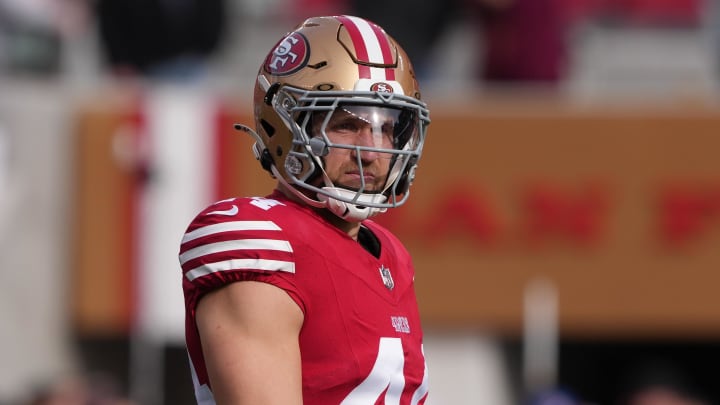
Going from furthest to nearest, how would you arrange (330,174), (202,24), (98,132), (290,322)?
(202,24) → (98,132) → (330,174) → (290,322)

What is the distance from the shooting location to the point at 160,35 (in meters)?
8.71

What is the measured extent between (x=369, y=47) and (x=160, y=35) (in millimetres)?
5710

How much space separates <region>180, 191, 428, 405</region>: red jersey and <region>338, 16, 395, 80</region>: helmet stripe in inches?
11.5

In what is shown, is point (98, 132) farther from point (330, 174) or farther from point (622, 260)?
point (330, 174)

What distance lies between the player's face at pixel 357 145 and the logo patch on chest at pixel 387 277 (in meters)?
0.17

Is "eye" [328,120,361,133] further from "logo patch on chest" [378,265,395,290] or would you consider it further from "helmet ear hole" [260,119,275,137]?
"logo patch on chest" [378,265,395,290]

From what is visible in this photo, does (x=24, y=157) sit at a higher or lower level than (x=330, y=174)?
lower

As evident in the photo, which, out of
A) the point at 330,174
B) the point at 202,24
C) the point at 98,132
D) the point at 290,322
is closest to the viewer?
the point at 290,322

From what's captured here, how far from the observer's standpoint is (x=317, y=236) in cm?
300

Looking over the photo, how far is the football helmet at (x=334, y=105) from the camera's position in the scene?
3.07 metres

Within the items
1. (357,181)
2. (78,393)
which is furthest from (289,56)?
(78,393)

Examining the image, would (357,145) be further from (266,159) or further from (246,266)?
(246,266)

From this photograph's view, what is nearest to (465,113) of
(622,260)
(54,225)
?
(622,260)

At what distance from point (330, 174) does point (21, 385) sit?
5525mm
